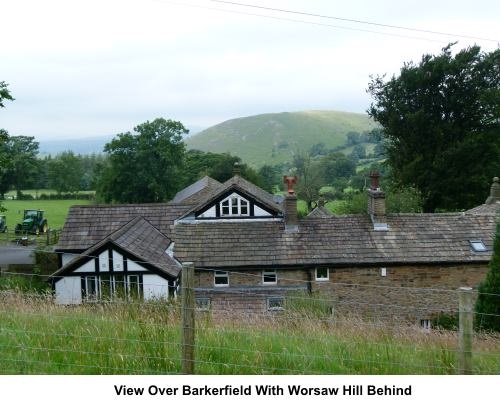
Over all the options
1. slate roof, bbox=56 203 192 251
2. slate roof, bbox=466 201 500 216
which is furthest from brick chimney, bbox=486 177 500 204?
slate roof, bbox=56 203 192 251

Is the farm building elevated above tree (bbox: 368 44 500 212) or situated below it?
below

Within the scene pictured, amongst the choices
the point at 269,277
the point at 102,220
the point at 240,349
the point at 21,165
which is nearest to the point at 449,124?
the point at 269,277

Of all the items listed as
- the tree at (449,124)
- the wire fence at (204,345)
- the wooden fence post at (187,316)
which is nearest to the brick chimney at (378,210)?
the tree at (449,124)

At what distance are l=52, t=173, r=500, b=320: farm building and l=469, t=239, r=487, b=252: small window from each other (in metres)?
0.07

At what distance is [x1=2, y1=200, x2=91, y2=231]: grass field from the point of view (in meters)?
64.9

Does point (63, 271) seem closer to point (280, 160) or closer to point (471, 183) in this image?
point (471, 183)

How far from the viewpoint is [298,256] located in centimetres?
2597

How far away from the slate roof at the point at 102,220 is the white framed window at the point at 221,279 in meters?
7.31

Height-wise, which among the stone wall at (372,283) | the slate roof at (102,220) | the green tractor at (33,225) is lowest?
the stone wall at (372,283)

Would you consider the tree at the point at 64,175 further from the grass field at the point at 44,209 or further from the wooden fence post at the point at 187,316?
the wooden fence post at the point at 187,316

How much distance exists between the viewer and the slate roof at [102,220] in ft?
104

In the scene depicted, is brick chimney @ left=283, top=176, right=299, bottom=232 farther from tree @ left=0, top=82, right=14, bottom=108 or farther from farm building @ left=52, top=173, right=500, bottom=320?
tree @ left=0, top=82, right=14, bottom=108

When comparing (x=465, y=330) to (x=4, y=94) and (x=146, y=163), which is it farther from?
(x=146, y=163)

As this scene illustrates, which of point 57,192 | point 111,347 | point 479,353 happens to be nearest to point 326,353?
point 479,353
